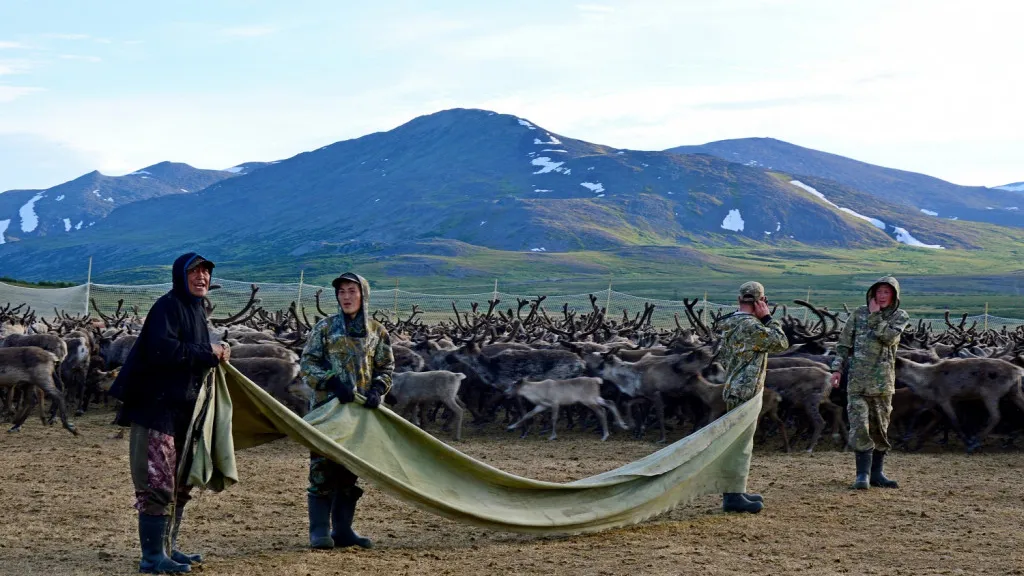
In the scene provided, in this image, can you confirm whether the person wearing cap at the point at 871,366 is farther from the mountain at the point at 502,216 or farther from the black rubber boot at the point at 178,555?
the mountain at the point at 502,216

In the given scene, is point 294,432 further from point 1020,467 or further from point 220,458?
point 1020,467

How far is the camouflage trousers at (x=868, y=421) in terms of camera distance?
903 centimetres

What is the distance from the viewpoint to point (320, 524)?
6.83 metres

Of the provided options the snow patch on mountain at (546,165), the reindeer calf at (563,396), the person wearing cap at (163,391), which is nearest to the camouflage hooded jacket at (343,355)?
the person wearing cap at (163,391)

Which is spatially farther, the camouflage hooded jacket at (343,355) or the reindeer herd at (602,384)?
the reindeer herd at (602,384)

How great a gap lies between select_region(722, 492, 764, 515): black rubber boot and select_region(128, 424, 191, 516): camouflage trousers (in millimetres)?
4184

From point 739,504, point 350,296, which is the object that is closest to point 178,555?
point 350,296

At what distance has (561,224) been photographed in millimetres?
126875

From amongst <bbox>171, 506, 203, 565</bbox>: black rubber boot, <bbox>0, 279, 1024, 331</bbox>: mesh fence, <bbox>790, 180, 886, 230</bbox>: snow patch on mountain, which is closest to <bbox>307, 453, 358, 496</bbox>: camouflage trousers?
<bbox>171, 506, 203, 565</bbox>: black rubber boot

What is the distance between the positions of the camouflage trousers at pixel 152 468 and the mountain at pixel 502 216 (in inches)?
3541

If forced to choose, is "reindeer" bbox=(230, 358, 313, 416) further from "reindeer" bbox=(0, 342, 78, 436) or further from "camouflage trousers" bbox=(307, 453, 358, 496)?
"camouflage trousers" bbox=(307, 453, 358, 496)

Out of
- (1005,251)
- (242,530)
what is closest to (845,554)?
(242,530)

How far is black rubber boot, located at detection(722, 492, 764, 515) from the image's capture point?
8.16 metres

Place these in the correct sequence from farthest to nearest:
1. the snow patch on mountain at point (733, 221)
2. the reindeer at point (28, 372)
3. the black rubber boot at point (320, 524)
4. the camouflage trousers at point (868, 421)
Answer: the snow patch on mountain at point (733, 221) → the reindeer at point (28, 372) → the camouflage trousers at point (868, 421) → the black rubber boot at point (320, 524)
